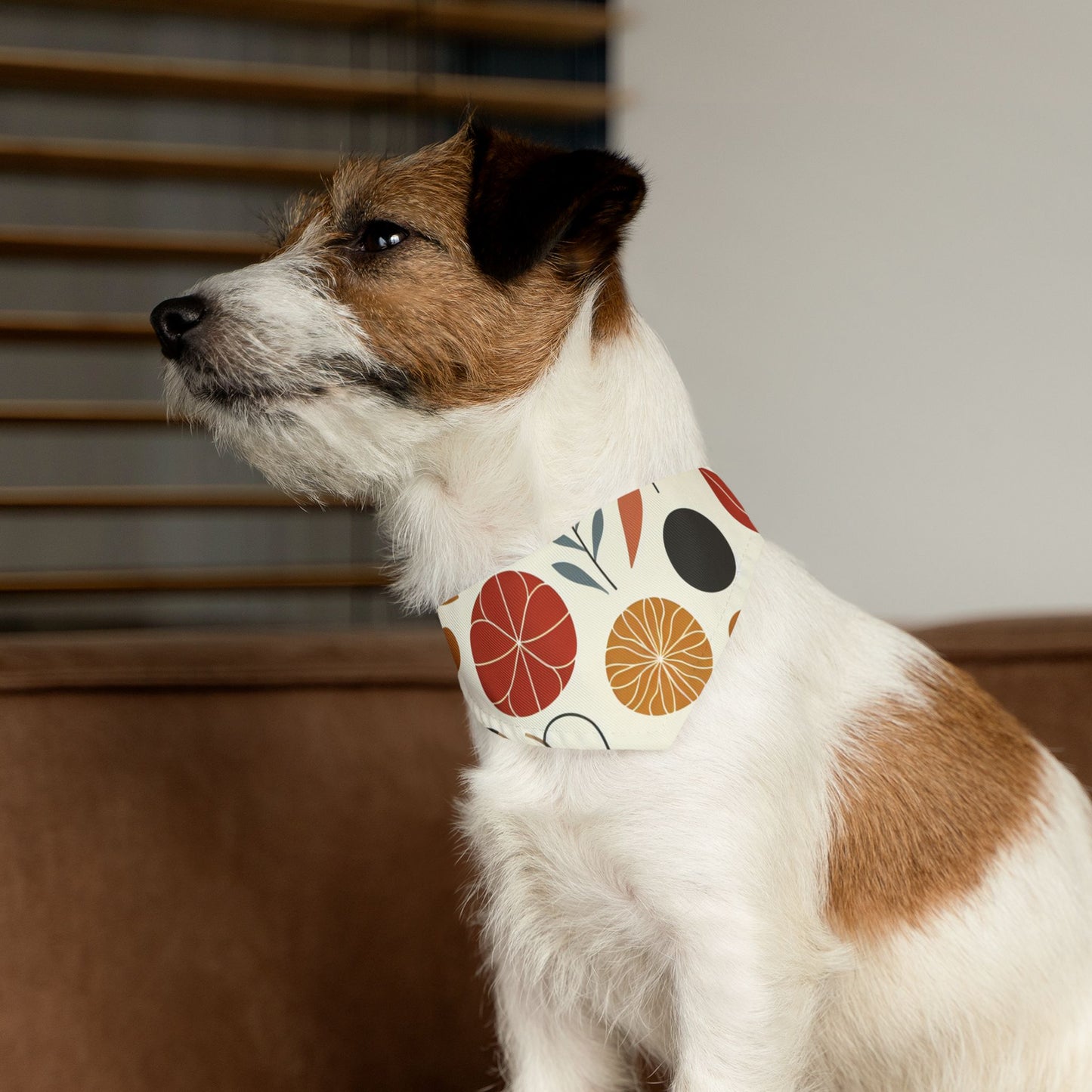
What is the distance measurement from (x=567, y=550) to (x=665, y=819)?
0.77 feet

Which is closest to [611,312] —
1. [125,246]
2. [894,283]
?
[894,283]

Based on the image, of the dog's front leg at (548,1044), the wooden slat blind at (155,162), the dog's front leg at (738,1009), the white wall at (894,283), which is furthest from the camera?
the wooden slat blind at (155,162)

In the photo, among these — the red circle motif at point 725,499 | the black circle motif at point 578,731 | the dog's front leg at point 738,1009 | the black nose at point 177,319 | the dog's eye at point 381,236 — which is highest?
the dog's eye at point 381,236

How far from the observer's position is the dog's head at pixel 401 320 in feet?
3.13

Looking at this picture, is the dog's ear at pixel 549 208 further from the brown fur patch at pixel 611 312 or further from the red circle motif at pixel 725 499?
the red circle motif at pixel 725 499

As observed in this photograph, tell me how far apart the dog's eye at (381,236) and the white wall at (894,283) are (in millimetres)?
1152

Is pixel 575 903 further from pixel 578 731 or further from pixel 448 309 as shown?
pixel 448 309

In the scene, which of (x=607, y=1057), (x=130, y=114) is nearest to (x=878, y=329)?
(x=607, y=1057)

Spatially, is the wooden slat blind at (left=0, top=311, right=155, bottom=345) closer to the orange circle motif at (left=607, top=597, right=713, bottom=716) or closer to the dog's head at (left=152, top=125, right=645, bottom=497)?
the dog's head at (left=152, top=125, right=645, bottom=497)

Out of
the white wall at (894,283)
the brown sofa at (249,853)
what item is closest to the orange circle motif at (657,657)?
the brown sofa at (249,853)

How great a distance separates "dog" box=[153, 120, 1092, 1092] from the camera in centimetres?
90

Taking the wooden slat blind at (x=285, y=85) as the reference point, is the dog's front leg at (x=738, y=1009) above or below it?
below

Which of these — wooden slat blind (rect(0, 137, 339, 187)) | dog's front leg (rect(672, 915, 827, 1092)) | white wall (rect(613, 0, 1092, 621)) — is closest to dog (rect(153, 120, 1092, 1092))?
dog's front leg (rect(672, 915, 827, 1092))

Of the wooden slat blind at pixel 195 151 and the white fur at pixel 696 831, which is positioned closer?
the white fur at pixel 696 831
